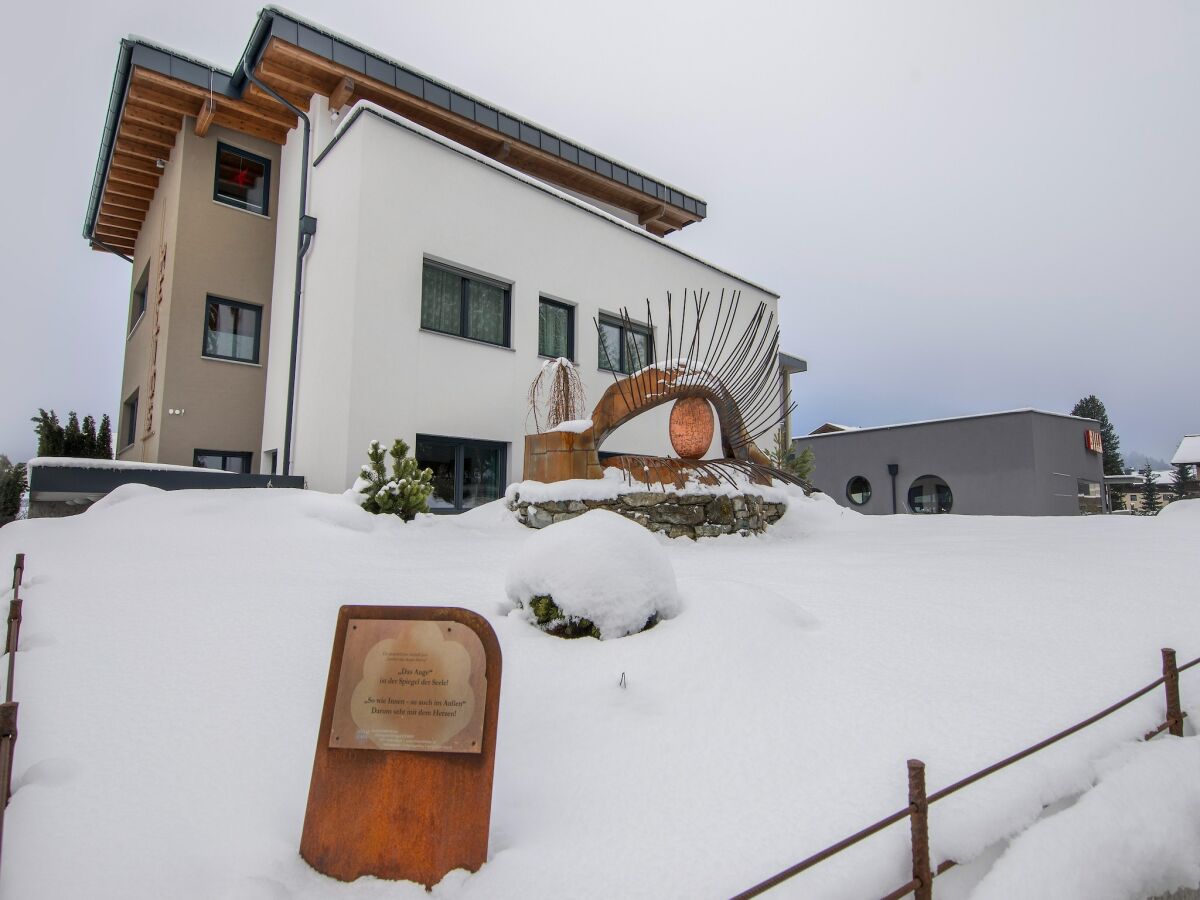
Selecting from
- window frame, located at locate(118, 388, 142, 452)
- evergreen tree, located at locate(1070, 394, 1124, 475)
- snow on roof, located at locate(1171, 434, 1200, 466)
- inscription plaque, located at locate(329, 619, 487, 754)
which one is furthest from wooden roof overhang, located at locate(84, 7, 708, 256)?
evergreen tree, located at locate(1070, 394, 1124, 475)

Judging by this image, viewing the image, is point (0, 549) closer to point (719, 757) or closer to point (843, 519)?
point (719, 757)

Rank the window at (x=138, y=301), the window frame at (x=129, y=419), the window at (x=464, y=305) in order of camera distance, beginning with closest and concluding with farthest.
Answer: the window at (x=464, y=305), the window frame at (x=129, y=419), the window at (x=138, y=301)

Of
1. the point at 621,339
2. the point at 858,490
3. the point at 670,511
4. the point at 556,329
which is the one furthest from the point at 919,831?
the point at 858,490

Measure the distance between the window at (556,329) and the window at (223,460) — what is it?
610 centimetres

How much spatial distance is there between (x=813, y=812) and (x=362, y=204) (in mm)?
9348

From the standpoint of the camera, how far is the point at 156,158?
42.5 feet

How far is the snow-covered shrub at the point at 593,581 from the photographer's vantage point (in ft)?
12.1

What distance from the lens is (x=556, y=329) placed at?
38.2 ft

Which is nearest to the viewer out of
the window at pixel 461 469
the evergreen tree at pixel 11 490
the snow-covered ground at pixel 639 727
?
the snow-covered ground at pixel 639 727

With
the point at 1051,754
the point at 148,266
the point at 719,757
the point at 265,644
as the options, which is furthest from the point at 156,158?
the point at 1051,754

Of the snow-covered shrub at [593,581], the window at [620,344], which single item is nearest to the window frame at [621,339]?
the window at [620,344]

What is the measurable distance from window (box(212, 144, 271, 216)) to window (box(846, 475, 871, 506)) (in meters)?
18.9

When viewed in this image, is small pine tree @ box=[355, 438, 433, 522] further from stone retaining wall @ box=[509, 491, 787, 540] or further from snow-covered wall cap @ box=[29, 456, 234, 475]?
snow-covered wall cap @ box=[29, 456, 234, 475]

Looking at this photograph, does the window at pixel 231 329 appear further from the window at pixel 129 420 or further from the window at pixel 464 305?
the window at pixel 464 305
